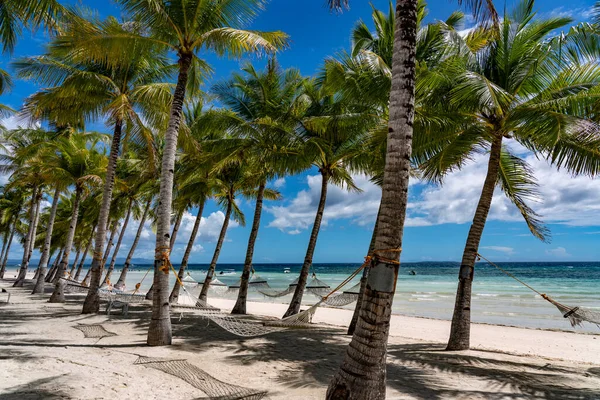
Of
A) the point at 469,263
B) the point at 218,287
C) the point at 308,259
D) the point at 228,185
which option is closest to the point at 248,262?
the point at 308,259

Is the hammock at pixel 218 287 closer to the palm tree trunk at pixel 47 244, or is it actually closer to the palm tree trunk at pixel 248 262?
the palm tree trunk at pixel 248 262

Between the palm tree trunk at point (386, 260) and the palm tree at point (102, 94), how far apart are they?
5682 millimetres

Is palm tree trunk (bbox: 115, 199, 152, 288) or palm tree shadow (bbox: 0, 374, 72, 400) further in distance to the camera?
palm tree trunk (bbox: 115, 199, 152, 288)

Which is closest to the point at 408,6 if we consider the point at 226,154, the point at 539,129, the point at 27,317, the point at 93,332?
the point at 539,129

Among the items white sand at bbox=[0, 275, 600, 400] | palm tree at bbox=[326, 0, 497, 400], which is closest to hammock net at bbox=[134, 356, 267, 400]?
white sand at bbox=[0, 275, 600, 400]

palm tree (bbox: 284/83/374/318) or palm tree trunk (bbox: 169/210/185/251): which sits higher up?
palm tree (bbox: 284/83/374/318)

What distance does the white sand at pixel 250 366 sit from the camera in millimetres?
3580

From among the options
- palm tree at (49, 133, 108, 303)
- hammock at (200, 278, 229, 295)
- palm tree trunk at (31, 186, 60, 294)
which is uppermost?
palm tree at (49, 133, 108, 303)

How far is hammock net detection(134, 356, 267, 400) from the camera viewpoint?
3.42 metres

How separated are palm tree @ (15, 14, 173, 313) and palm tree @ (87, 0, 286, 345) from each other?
3.93ft

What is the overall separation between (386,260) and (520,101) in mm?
4640

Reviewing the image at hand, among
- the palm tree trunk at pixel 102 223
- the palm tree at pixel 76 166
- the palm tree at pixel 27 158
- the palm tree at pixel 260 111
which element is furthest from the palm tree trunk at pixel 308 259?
the palm tree at pixel 27 158

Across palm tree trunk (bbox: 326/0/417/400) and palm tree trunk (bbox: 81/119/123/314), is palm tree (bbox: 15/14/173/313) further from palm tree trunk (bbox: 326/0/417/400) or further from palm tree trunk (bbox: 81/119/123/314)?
palm tree trunk (bbox: 326/0/417/400)

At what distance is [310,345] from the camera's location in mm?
6172
